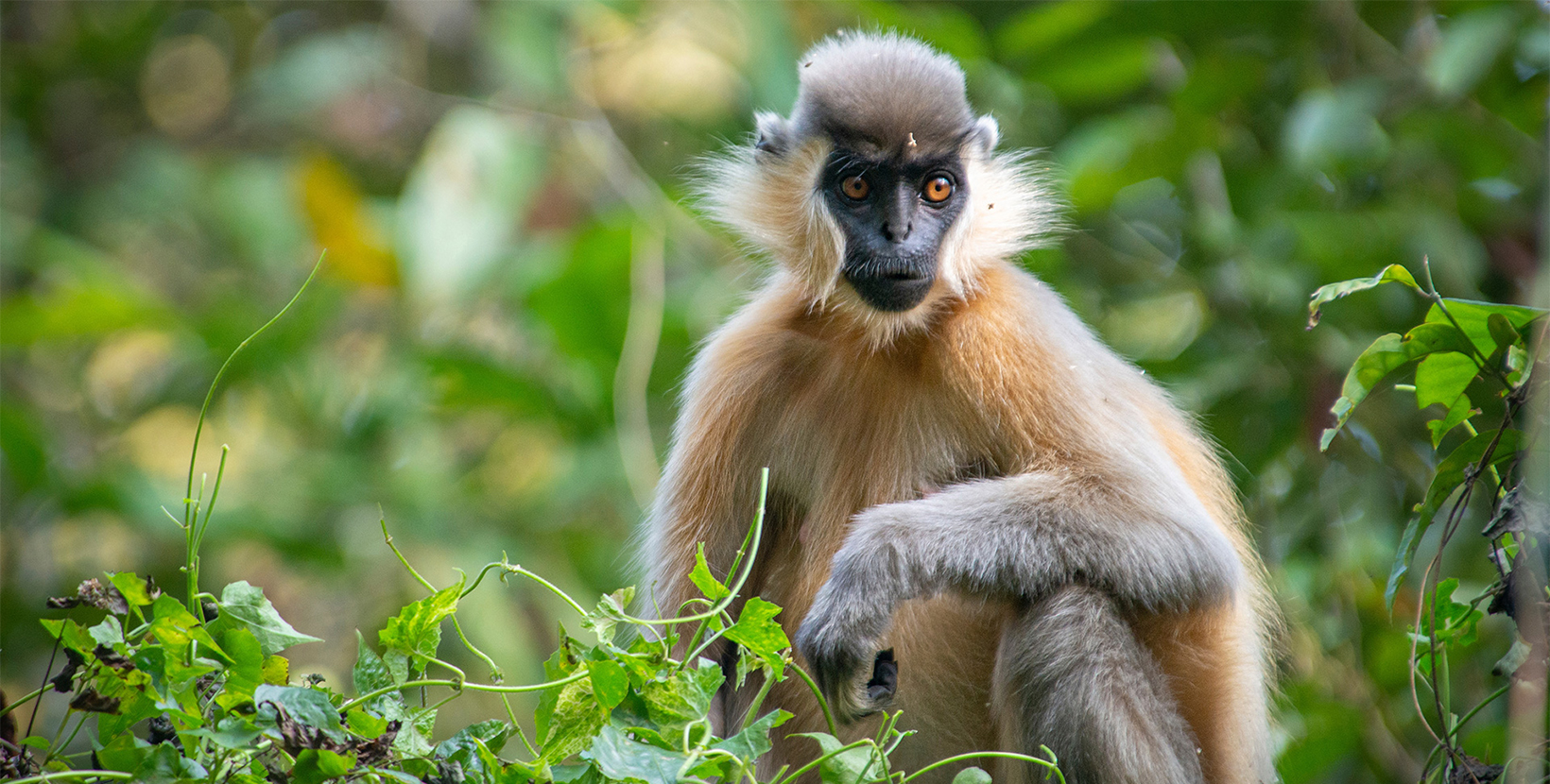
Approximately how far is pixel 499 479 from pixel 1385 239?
17.8 feet

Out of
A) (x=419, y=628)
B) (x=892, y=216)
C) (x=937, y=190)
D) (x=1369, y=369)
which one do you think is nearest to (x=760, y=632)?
(x=419, y=628)

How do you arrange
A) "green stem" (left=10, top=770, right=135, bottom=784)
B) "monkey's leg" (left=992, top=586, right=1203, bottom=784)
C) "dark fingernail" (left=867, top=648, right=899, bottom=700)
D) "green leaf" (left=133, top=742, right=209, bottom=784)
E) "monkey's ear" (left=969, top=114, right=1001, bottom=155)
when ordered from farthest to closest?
"monkey's ear" (left=969, top=114, right=1001, bottom=155), "monkey's leg" (left=992, top=586, right=1203, bottom=784), "dark fingernail" (left=867, top=648, right=899, bottom=700), "green leaf" (left=133, top=742, right=209, bottom=784), "green stem" (left=10, top=770, right=135, bottom=784)

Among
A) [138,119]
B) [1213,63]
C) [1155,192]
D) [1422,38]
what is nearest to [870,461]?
[1213,63]

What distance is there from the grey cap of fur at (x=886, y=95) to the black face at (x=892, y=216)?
8 centimetres

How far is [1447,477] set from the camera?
255cm

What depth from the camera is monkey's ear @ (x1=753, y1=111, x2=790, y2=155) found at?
4352mm

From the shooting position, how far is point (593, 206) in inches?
345

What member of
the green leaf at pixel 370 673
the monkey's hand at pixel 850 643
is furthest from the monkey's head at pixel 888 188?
the green leaf at pixel 370 673

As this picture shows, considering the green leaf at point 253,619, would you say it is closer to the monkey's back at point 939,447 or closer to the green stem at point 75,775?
the green stem at point 75,775

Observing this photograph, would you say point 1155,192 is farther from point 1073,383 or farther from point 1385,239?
point 1073,383

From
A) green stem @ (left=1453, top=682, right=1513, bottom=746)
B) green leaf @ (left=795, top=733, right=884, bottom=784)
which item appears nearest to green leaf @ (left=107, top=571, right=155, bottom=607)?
green leaf @ (left=795, top=733, right=884, bottom=784)

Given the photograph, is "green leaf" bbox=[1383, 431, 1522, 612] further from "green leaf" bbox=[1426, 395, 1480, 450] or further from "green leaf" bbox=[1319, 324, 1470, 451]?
"green leaf" bbox=[1319, 324, 1470, 451]

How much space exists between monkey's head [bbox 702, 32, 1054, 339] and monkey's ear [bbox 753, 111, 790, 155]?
14mm

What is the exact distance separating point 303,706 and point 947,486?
2050 millimetres
